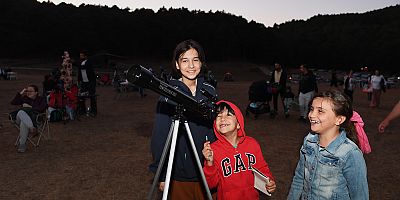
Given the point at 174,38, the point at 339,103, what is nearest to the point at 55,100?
the point at 339,103

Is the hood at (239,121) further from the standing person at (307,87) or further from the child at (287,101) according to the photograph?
the child at (287,101)

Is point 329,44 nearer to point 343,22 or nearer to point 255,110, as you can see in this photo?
point 343,22

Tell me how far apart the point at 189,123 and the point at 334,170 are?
1087 mm

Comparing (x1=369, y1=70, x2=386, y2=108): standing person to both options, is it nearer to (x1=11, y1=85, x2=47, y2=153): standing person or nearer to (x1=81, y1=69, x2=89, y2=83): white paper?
(x1=81, y1=69, x2=89, y2=83): white paper

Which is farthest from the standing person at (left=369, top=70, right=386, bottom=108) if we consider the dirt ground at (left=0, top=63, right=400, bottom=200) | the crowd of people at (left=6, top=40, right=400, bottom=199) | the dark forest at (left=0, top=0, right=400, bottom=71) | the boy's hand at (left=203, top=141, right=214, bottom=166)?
the dark forest at (left=0, top=0, right=400, bottom=71)

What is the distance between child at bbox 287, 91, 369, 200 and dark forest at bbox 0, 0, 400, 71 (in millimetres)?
68118

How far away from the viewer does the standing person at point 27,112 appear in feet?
24.9

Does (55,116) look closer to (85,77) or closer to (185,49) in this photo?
(85,77)

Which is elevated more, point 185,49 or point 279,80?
point 185,49

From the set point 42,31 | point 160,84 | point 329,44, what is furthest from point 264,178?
point 329,44

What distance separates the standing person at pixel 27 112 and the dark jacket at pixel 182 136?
5.83 m

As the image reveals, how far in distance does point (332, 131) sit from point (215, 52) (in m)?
74.7

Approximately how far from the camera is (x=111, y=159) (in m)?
7.23

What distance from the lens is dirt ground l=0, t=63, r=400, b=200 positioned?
552 centimetres
